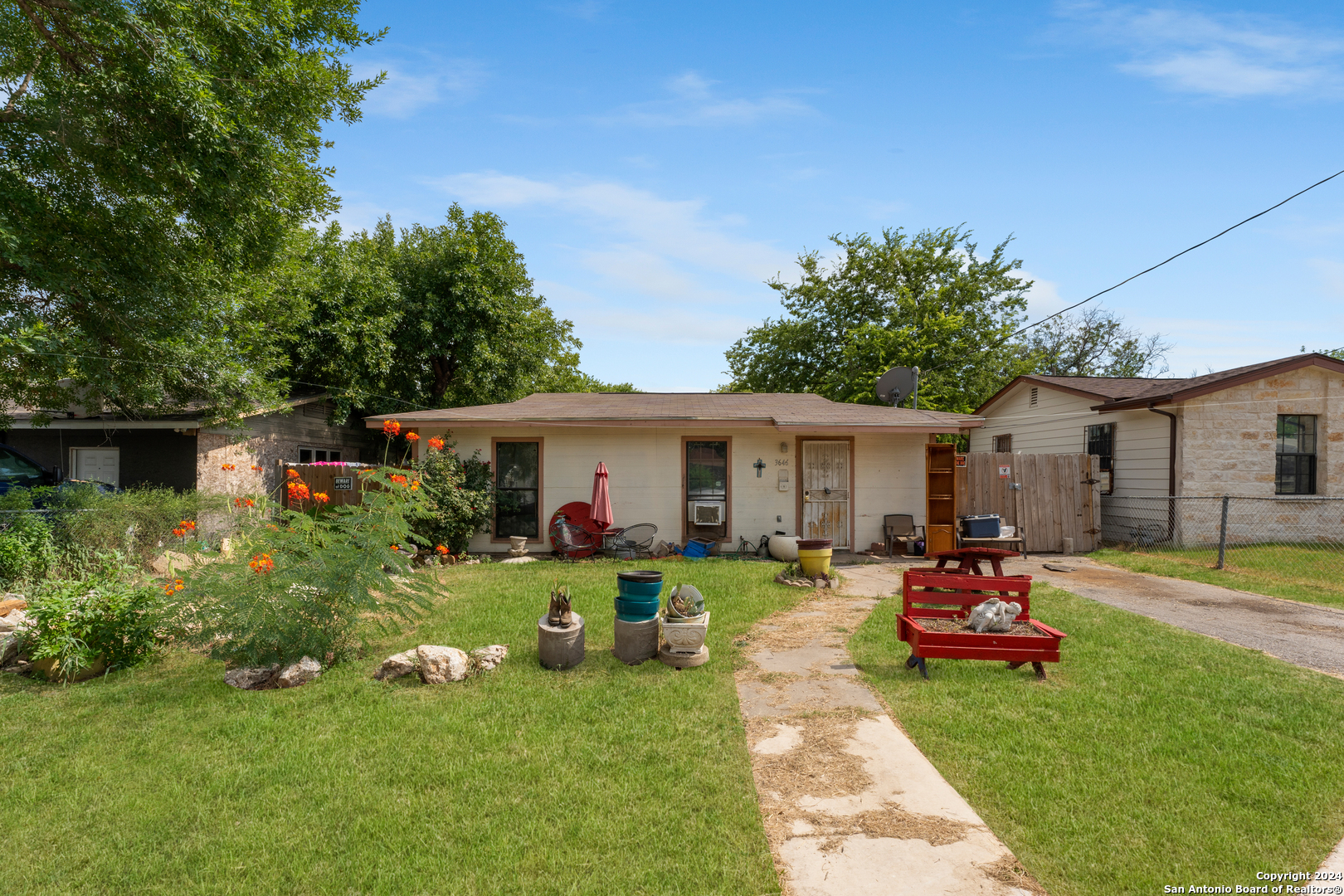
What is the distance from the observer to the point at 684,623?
5.59 m

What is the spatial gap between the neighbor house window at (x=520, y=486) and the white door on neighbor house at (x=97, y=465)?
26.4 feet

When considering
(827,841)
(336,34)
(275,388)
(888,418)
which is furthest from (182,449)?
(827,841)

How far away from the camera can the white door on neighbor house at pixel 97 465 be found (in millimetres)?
13203

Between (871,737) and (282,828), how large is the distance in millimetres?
3311

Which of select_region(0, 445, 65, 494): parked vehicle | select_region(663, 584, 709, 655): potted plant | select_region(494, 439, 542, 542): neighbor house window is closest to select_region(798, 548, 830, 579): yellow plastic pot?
select_region(663, 584, 709, 655): potted plant

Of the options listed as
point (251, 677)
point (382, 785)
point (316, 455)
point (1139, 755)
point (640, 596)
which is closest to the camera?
point (382, 785)

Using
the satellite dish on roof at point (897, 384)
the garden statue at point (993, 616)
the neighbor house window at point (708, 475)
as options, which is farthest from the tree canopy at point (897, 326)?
the garden statue at point (993, 616)

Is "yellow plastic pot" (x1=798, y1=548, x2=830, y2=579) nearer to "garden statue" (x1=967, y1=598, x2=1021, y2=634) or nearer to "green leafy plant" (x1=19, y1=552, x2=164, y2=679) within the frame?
"garden statue" (x1=967, y1=598, x2=1021, y2=634)

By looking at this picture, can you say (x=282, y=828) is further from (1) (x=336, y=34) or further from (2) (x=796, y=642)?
(1) (x=336, y=34)

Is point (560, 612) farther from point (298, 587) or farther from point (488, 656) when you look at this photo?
point (298, 587)

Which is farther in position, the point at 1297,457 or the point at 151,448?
the point at 151,448

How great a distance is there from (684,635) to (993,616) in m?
2.69

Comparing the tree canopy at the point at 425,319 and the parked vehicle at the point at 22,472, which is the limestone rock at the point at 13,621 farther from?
the tree canopy at the point at 425,319

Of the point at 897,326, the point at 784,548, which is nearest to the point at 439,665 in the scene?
the point at 784,548
